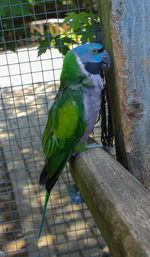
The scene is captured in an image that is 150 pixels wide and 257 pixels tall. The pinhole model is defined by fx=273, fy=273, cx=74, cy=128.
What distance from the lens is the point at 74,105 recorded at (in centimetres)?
108

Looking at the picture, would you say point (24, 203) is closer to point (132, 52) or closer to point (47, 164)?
point (47, 164)

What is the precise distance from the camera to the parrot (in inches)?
42.1

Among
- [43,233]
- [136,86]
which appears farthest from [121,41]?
[43,233]

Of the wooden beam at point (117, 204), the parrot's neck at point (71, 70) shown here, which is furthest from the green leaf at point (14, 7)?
the wooden beam at point (117, 204)

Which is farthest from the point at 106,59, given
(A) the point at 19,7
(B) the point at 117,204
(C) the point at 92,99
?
(A) the point at 19,7

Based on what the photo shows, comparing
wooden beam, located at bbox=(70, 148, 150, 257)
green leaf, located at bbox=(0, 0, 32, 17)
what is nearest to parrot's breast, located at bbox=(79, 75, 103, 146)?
wooden beam, located at bbox=(70, 148, 150, 257)

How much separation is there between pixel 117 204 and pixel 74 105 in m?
0.49

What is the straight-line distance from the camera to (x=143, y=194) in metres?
0.73

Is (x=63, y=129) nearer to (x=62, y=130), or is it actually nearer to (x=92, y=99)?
(x=62, y=130)

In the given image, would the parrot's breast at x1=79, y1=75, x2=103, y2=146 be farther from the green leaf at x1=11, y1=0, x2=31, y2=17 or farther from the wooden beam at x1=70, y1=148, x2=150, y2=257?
the green leaf at x1=11, y1=0, x2=31, y2=17

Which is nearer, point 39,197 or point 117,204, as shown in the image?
point 117,204

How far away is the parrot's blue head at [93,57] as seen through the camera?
1.02 meters

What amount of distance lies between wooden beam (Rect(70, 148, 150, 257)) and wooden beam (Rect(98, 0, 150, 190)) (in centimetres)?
12

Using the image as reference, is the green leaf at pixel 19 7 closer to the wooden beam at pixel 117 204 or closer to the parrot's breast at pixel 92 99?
the parrot's breast at pixel 92 99
